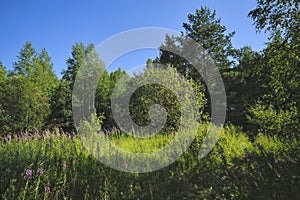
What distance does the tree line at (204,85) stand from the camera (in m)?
3.73

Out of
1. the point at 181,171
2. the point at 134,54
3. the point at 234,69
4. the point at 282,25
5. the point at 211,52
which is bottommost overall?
the point at 181,171

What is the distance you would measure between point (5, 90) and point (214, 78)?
53.2 ft

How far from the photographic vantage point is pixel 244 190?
105 inches

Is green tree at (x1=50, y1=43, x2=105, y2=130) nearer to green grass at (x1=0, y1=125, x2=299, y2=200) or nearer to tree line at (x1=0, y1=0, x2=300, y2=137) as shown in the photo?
tree line at (x1=0, y1=0, x2=300, y2=137)

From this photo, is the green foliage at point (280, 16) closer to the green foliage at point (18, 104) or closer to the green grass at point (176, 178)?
the green grass at point (176, 178)

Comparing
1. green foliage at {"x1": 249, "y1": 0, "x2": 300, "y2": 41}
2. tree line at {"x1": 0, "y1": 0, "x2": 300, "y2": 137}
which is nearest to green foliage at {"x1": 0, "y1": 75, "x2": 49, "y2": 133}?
tree line at {"x1": 0, "y1": 0, "x2": 300, "y2": 137}

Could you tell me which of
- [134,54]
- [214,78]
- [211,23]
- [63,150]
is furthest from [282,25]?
[211,23]

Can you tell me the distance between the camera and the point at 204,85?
21031 mm

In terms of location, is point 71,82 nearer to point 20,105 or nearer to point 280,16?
point 20,105

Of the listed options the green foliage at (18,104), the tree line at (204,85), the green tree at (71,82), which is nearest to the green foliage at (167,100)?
the tree line at (204,85)

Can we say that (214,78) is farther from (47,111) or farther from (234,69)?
(47,111)

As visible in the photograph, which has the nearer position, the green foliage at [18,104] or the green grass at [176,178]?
the green grass at [176,178]

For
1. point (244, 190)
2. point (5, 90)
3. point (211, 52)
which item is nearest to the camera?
point (244, 190)

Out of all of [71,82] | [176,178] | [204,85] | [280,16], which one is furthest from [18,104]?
[280,16]
